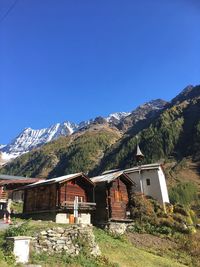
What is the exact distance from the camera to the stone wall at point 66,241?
22.6 metres

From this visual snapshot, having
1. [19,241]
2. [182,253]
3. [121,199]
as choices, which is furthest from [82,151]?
[19,241]

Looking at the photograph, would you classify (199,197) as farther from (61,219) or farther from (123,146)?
(123,146)

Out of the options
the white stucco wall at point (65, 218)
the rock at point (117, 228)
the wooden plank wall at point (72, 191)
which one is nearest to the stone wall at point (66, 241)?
the white stucco wall at point (65, 218)

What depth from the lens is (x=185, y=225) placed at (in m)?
43.4

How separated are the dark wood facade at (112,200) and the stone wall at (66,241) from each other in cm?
1675

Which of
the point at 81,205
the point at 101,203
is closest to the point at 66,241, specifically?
the point at 81,205

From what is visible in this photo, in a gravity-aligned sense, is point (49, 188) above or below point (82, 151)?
below

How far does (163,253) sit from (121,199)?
43.9ft

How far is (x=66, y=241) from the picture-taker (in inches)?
945

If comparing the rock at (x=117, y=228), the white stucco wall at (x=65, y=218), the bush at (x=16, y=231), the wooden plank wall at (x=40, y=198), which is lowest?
the bush at (x=16, y=231)

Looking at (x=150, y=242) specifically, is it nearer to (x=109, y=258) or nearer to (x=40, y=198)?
(x=109, y=258)

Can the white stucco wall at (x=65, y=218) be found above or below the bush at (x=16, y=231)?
above

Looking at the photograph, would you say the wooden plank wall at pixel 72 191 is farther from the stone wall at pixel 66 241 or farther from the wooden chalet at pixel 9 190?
the wooden chalet at pixel 9 190

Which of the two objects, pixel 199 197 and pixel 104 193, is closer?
pixel 104 193
